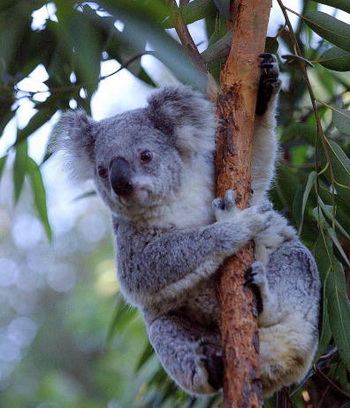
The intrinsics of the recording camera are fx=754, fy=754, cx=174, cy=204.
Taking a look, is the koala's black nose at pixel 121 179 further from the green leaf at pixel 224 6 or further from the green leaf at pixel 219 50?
the green leaf at pixel 224 6

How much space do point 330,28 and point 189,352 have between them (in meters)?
1.32

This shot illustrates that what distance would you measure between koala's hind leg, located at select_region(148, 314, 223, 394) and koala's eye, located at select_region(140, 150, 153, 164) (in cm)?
59

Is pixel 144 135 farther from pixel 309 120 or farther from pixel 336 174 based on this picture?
pixel 309 120

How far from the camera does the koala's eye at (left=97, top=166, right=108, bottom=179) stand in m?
2.98

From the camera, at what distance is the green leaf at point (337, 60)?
2895 mm

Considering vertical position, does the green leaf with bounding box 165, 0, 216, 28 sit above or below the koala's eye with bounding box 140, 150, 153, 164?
above

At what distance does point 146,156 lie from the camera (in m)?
2.90

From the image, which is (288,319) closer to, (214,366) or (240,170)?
(214,366)

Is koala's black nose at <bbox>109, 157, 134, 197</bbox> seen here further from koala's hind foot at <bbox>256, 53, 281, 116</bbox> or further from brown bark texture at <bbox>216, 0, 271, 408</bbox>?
koala's hind foot at <bbox>256, 53, 281, 116</bbox>

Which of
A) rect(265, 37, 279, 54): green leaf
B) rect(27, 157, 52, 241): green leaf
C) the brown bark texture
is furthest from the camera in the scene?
rect(27, 157, 52, 241): green leaf

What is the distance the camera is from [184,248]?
2676mm

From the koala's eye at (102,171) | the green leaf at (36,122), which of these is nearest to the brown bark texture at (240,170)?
the koala's eye at (102,171)

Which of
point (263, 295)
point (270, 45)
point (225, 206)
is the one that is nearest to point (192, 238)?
point (225, 206)

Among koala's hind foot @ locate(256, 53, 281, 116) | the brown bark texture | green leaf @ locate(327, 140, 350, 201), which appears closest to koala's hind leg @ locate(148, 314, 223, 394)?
the brown bark texture
